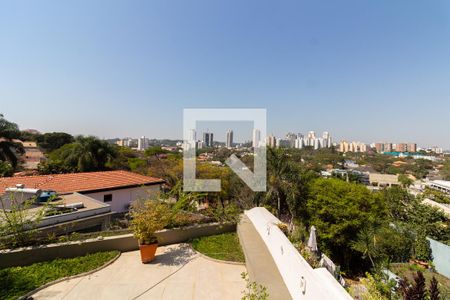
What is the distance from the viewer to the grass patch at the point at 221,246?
4.79 metres

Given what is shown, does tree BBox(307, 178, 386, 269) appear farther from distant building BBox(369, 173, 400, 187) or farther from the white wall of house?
distant building BBox(369, 173, 400, 187)

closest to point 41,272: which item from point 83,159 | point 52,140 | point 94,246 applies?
point 94,246

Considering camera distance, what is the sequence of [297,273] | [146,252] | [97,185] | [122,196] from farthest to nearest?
[122,196]
[97,185]
[146,252]
[297,273]

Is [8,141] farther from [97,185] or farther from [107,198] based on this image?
[107,198]

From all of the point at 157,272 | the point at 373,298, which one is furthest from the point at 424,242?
the point at 157,272

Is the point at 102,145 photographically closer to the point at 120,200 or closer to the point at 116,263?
the point at 120,200

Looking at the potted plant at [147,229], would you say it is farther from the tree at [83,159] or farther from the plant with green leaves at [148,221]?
the tree at [83,159]

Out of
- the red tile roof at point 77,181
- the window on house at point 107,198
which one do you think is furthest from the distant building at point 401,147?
the window on house at point 107,198

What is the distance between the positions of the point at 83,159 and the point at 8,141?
16.5 feet

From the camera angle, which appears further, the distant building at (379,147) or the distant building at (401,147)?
the distant building at (379,147)

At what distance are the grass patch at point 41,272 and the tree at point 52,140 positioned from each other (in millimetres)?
49152

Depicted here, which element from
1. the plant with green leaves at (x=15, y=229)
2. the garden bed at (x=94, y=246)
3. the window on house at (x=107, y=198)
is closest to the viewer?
the garden bed at (x=94, y=246)

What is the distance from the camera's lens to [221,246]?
5.26 metres

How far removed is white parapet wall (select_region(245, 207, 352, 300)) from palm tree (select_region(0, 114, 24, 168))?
2069 centimetres
